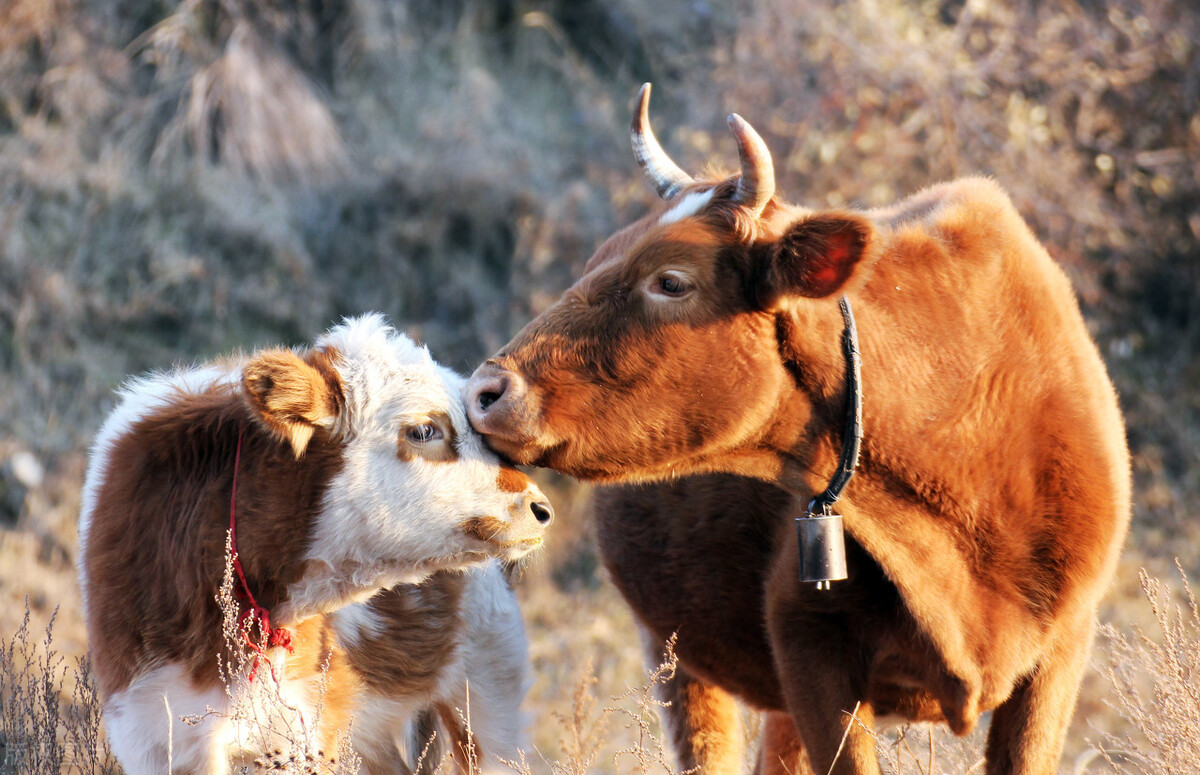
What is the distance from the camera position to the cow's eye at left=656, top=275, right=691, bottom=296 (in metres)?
3.04

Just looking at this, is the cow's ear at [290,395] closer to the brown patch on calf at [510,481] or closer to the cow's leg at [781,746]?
the brown patch on calf at [510,481]

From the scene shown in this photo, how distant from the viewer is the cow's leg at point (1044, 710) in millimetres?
3178

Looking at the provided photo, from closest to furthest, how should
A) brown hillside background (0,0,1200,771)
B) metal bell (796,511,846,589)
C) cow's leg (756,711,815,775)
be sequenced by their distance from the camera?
metal bell (796,511,846,589) < cow's leg (756,711,815,775) < brown hillside background (0,0,1200,771)

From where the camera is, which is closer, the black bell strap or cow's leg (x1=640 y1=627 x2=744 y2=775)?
the black bell strap

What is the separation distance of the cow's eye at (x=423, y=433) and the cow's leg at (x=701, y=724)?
145 centimetres

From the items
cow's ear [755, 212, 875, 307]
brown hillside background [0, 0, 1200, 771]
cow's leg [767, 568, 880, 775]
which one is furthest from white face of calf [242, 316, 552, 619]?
brown hillside background [0, 0, 1200, 771]

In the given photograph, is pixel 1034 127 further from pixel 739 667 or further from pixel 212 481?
pixel 212 481

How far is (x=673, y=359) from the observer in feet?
9.98

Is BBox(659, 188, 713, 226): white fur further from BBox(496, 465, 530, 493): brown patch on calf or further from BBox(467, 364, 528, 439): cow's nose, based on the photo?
BBox(496, 465, 530, 493): brown patch on calf

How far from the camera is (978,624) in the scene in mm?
3127

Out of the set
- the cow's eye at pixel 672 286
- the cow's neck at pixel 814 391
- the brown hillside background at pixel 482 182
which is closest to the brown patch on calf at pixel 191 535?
the cow's eye at pixel 672 286

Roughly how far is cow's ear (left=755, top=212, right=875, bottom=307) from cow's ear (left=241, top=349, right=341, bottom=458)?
144 centimetres

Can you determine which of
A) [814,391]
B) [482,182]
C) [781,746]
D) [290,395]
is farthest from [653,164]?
[482,182]

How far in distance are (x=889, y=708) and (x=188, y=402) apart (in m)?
2.50
